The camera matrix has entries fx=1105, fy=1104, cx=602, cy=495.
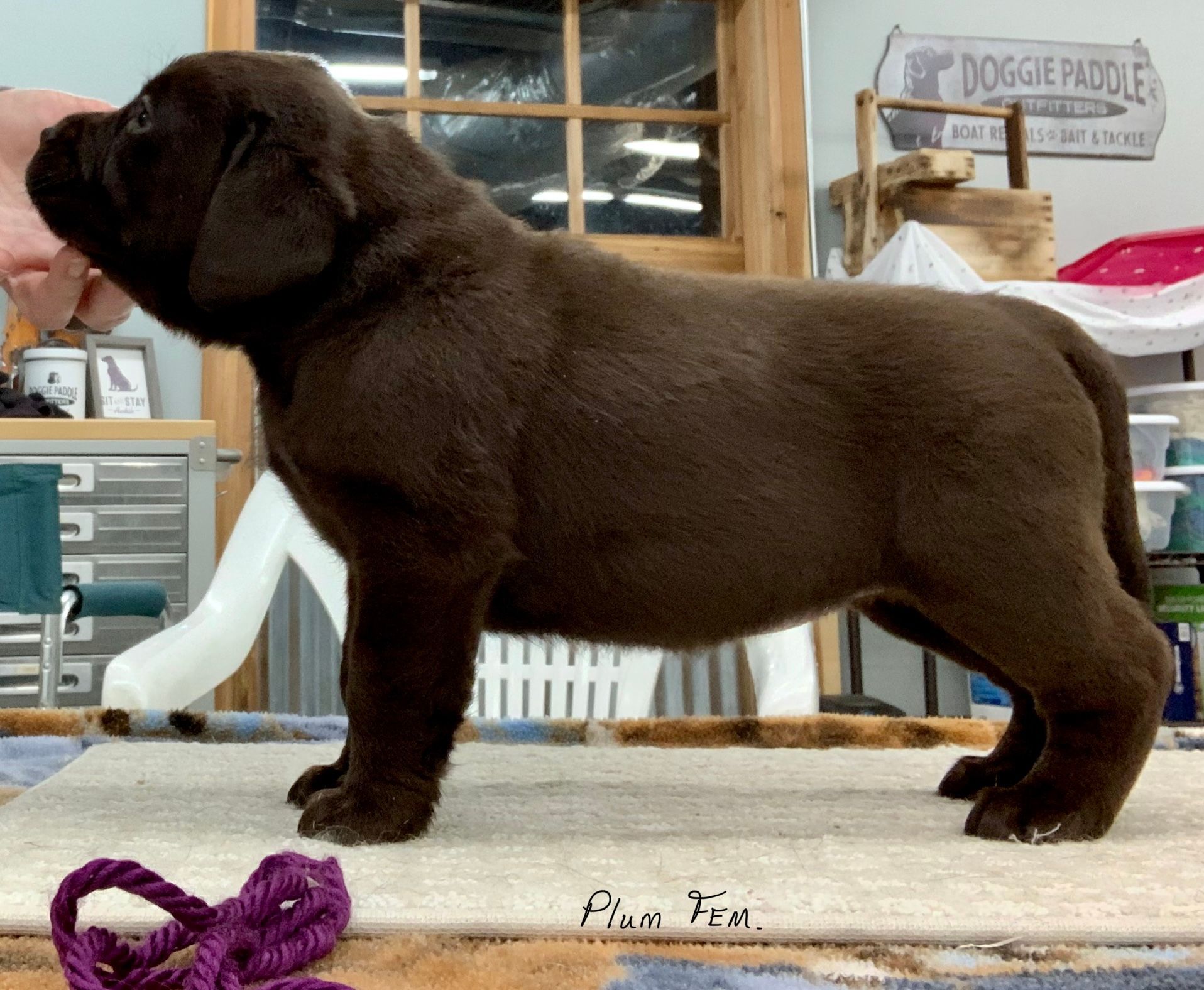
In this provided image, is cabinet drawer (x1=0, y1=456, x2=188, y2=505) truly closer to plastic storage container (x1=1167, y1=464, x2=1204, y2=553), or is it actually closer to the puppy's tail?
the puppy's tail

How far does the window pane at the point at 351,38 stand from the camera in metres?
3.06

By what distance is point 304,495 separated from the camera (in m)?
1.02

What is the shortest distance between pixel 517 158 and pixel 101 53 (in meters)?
1.11

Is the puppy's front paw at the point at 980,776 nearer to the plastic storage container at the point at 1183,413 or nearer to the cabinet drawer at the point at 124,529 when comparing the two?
the cabinet drawer at the point at 124,529

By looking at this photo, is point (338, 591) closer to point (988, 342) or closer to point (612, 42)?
point (988, 342)

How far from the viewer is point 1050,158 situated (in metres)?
3.58

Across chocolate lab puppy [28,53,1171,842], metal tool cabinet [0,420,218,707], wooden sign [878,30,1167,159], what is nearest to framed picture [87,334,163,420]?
metal tool cabinet [0,420,218,707]

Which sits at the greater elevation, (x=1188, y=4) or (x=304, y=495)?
(x=1188, y=4)

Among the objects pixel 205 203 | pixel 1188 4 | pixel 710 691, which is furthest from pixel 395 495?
pixel 1188 4

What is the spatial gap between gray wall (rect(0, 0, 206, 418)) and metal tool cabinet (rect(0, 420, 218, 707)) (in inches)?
24.2

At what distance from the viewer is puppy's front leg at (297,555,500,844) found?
0.93 meters

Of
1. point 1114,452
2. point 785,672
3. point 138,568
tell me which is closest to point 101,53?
point 138,568

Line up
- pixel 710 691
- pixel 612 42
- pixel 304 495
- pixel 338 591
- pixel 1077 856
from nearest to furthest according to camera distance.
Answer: pixel 1077 856
pixel 304 495
pixel 338 591
pixel 710 691
pixel 612 42

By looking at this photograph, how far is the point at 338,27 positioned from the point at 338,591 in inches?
69.7
